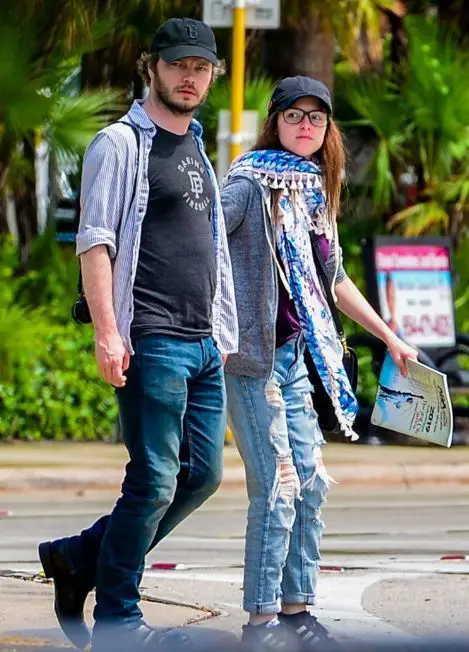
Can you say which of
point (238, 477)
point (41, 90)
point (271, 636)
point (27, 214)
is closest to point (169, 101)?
point (271, 636)

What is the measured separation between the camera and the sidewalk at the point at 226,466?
10.5 m

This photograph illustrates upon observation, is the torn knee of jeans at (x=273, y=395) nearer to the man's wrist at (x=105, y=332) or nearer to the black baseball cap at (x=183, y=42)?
the man's wrist at (x=105, y=332)

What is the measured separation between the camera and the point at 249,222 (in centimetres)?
522

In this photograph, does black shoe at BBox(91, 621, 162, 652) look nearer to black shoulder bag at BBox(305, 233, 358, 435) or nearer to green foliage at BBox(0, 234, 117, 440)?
black shoulder bag at BBox(305, 233, 358, 435)

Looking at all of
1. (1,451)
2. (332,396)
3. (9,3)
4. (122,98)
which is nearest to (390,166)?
(122,98)

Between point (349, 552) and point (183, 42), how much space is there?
11.7 feet

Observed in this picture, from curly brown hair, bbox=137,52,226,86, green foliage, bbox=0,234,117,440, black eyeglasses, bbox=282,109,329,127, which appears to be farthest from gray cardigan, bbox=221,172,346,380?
green foliage, bbox=0,234,117,440

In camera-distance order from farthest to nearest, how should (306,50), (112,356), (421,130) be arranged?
(421,130), (306,50), (112,356)

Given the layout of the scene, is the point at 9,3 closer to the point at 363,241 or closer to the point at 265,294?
the point at 363,241

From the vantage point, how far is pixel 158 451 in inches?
187

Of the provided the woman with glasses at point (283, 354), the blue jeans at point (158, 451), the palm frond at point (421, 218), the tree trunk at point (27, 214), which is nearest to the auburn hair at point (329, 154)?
the woman with glasses at point (283, 354)

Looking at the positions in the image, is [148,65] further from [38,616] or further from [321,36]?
[321,36]

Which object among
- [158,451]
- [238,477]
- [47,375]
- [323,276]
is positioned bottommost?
[238,477]

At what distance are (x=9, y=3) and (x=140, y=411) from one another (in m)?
8.42
